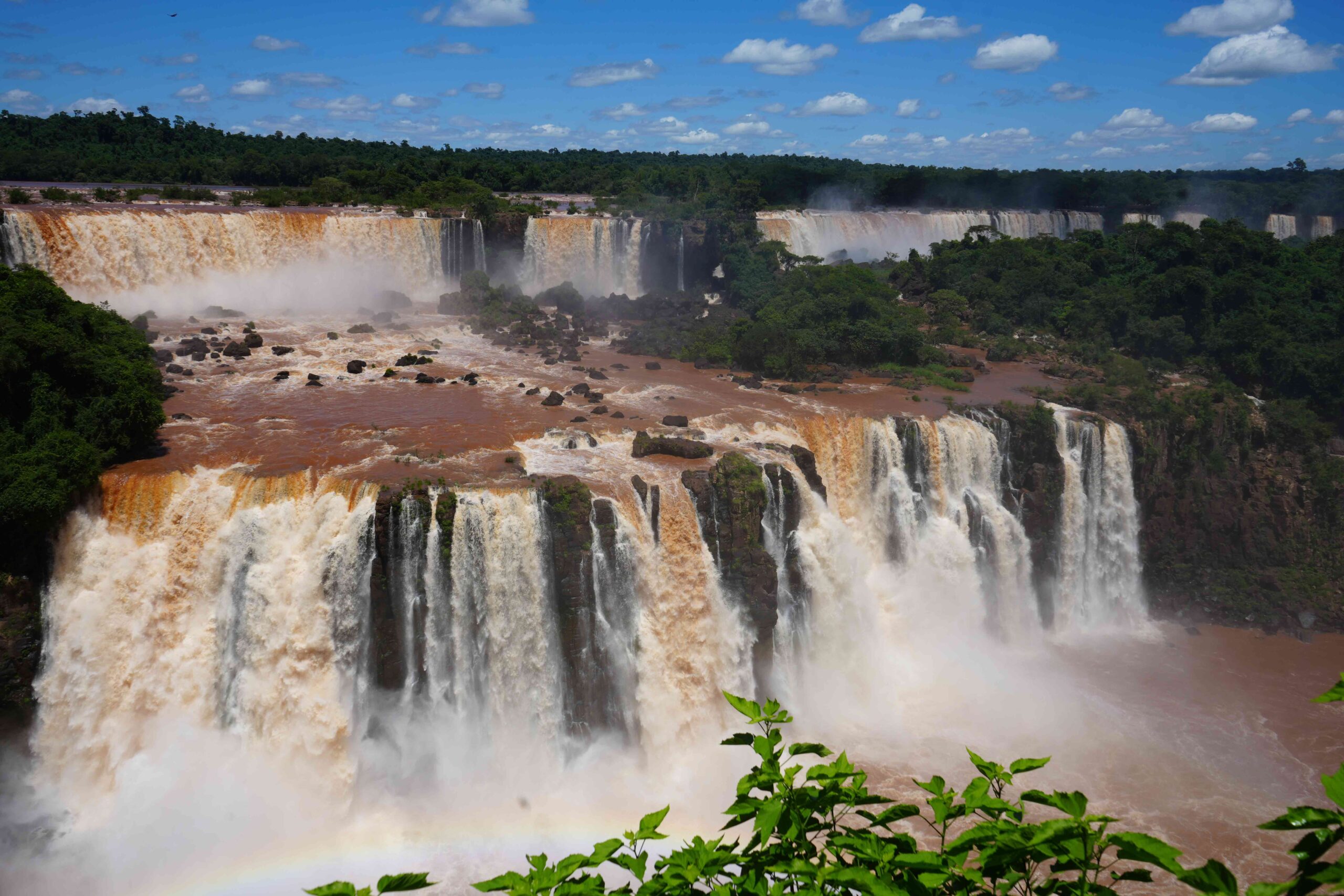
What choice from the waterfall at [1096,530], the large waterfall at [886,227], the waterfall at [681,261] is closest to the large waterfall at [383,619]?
the waterfall at [1096,530]

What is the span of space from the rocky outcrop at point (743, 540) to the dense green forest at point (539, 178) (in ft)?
80.2

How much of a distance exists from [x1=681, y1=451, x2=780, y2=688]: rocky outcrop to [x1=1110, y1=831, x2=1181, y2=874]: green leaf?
1457cm

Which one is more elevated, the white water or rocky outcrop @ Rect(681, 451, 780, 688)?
the white water

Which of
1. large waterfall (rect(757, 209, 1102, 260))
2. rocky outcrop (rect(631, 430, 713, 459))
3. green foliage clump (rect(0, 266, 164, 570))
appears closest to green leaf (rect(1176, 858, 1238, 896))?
rocky outcrop (rect(631, 430, 713, 459))

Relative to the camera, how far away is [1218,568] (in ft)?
79.6

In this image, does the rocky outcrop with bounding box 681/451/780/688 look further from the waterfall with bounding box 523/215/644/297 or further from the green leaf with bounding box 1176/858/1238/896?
the waterfall with bounding box 523/215/644/297

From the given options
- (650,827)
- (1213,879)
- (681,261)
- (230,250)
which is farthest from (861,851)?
(681,261)

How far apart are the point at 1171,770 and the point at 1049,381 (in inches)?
534

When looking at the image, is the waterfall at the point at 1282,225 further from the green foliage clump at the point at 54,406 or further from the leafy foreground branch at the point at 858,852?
the leafy foreground branch at the point at 858,852

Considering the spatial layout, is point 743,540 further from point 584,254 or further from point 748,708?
point 584,254

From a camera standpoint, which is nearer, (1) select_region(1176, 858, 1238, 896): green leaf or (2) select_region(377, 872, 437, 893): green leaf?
(1) select_region(1176, 858, 1238, 896): green leaf

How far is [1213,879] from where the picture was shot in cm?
304

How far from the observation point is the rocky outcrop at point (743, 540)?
59.2 ft

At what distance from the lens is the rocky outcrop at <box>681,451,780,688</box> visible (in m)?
18.0
